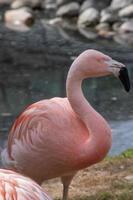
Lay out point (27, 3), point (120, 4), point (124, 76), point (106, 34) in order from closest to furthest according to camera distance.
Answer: point (124, 76), point (106, 34), point (120, 4), point (27, 3)

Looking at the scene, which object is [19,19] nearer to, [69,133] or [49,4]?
[49,4]

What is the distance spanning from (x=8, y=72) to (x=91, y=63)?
19.6ft

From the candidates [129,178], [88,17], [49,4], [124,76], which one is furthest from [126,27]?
[124,76]

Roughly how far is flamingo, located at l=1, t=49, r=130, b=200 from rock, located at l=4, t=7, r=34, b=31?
9697 mm

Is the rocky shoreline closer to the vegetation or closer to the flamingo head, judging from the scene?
the vegetation

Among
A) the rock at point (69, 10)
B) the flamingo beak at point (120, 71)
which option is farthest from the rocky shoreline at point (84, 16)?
the flamingo beak at point (120, 71)

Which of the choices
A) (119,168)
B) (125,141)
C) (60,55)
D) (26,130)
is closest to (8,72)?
(60,55)

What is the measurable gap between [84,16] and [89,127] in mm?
10722

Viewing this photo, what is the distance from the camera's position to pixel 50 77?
988cm

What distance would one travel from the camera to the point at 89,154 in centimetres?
416

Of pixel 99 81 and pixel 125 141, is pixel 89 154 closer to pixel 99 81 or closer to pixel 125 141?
pixel 125 141

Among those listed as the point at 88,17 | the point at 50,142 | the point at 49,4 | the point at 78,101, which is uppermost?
the point at 78,101

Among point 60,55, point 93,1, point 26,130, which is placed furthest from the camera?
point 93,1

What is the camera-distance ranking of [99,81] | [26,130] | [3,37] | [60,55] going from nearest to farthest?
[26,130] → [99,81] → [60,55] → [3,37]
